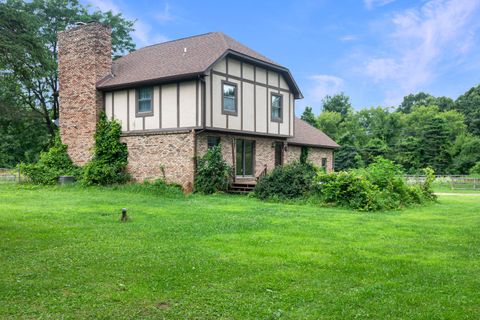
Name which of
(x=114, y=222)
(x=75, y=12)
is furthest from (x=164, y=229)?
(x=75, y=12)

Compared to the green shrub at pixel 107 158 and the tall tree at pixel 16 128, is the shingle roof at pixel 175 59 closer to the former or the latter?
the green shrub at pixel 107 158

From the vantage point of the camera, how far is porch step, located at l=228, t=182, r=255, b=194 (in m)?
18.7

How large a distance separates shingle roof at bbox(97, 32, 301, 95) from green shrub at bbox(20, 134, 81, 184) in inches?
167

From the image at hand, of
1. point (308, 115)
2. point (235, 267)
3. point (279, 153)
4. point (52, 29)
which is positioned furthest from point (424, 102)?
point (235, 267)

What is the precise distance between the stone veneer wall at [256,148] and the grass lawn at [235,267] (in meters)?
7.29

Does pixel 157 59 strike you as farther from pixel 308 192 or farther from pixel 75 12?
pixel 75 12

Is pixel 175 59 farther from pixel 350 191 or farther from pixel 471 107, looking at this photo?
pixel 471 107

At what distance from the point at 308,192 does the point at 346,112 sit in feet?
174

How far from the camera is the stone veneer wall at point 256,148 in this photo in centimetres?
1838

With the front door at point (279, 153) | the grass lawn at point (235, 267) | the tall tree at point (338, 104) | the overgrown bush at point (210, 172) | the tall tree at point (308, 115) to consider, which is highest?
the tall tree at point (338, 104)

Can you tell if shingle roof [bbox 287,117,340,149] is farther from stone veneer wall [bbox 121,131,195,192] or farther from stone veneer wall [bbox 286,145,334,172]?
stone veneer wall [bbox 121,131,195,192]

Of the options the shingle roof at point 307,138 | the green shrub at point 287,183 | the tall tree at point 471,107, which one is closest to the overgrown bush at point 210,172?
the green shrub at point 287,183

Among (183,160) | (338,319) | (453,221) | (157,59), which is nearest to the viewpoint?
(338,319)

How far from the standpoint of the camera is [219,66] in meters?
18.5
